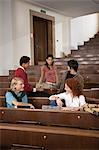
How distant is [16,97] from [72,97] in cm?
68

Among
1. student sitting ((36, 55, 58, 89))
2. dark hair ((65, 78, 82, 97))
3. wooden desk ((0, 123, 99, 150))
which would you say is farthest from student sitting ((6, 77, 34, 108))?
student sitting ((36, 55, 58, 89))

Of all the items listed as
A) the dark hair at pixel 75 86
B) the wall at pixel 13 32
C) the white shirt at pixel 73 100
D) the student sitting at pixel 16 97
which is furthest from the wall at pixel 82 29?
the dark hair at pixel 75 86

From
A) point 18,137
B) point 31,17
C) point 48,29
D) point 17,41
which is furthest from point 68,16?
point 18,137

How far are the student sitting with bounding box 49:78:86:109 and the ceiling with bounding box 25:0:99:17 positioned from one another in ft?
17.3

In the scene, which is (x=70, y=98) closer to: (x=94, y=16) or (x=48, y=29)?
(x=48, y=29)

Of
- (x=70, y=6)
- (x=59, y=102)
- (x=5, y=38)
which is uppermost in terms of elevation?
(x=70, y=6)

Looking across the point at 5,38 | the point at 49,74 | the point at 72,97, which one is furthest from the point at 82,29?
the point at 72,97

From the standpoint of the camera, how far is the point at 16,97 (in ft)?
11.3

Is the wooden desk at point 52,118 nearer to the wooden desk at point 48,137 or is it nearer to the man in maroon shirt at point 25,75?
the wooden desk at point 48,137

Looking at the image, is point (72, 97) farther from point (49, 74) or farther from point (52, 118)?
point (49, 74)

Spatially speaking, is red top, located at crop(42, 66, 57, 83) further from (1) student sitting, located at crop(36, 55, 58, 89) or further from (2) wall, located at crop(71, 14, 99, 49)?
(2) wall, located at crop(71, 14, 99, 49)

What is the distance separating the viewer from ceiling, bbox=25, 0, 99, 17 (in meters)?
8.26

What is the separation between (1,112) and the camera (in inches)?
116

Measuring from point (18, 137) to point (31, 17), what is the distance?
6436 mm
